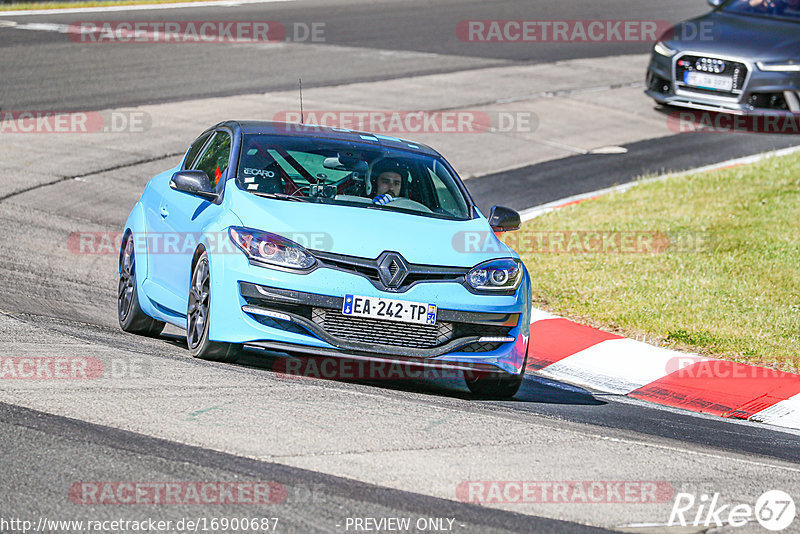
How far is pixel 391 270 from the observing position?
6875 mm

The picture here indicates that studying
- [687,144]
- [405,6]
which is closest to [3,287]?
[687,144]

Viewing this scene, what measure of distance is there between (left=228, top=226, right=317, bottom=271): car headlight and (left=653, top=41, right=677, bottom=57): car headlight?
11.7 meters

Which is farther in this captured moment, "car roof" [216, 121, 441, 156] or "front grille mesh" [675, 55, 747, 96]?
"front grille mesh" [675, 55, 747, 96]

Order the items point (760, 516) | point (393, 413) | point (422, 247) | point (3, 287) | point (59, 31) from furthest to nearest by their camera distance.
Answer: point (59, 31) < point (3, 287) < point (422, 247) < point (393, 413) < point (760, 516)

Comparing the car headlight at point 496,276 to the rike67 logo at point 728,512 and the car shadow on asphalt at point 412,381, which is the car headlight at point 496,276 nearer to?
the car shadow on asphalt at point 412,381

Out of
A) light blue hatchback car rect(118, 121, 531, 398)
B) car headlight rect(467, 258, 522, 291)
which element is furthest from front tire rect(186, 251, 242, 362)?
car headlight rect(467, 258, 522, 291)

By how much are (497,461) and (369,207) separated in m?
2.53

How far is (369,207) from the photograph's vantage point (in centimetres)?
762

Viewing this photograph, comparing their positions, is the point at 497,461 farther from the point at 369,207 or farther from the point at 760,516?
the point at 369,207

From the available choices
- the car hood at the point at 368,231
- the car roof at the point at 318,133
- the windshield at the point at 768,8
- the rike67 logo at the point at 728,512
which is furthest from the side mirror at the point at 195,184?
the windshield at the point at 768,8

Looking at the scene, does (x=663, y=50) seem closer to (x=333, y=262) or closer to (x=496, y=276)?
(x=496, y=276)

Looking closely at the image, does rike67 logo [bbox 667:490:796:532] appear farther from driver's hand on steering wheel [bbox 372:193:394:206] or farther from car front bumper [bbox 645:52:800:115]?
car front bumper [bbox 645:52:800:115]

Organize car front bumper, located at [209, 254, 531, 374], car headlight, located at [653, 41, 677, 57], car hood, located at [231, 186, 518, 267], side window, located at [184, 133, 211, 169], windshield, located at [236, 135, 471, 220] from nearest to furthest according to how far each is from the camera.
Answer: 1. car front bumper, located at [209, 254, 531, 374]
2. car hood, located at [231, 186, 518, 267]
3. windshield, located at [236, 135, 471, 220]
4. side window, located at [184, 133, 211, 169]
5. car headlight, located at [653, 41, 677, 57]

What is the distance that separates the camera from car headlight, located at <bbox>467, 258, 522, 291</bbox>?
280 inches
